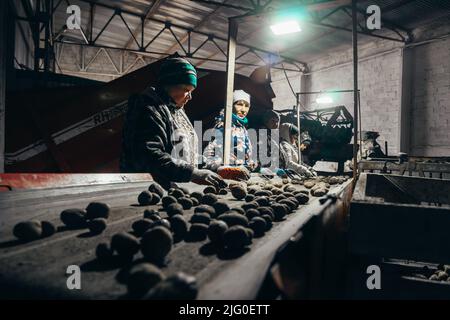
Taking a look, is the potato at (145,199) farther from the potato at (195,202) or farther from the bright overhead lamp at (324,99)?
the bright overhead lamp at (324,99)

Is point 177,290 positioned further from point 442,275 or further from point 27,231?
point 442,275

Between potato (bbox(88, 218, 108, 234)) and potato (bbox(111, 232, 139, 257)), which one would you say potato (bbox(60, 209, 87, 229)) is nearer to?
potato (bbox(88, 218, 108, 234))

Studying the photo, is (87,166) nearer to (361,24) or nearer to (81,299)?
(81,299)

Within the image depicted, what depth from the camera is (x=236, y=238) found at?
100 centimetres

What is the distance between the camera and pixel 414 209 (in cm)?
139

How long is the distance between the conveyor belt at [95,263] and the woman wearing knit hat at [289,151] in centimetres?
508

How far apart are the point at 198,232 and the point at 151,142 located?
1562mm

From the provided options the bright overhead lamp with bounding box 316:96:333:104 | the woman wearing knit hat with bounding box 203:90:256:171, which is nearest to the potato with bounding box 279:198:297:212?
the woman wearing knit hat with bounding box 203:90:256:171

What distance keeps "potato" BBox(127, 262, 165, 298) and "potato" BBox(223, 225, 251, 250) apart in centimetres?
30

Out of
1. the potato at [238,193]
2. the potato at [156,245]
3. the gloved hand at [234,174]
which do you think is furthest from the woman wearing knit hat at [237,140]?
the potato at [156,245]

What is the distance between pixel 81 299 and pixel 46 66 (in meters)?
8.67

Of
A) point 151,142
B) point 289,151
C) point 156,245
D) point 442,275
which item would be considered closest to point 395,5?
point 289,151

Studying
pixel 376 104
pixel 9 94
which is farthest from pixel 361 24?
pixel 9 94

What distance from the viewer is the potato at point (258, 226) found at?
120 cm
